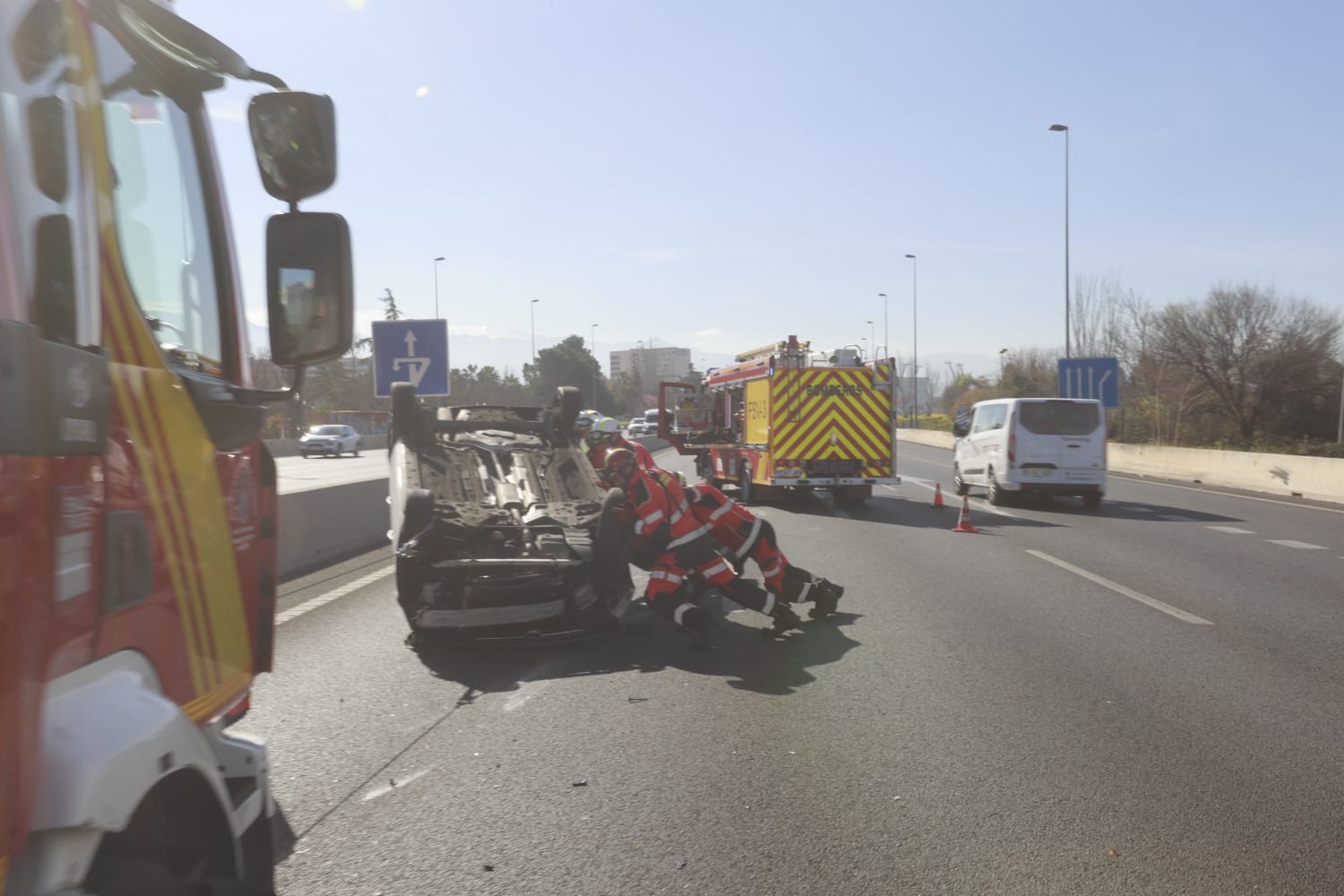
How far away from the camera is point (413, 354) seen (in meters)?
16.6

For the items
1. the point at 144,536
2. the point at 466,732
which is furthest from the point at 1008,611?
the point at 144,536

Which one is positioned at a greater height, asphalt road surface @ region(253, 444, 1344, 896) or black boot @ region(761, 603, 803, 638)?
black boot @ region(761, 603, 803, 638)

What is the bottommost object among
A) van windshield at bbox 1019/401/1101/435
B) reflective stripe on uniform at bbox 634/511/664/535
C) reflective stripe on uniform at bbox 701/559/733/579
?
reflective stripe on uniform at bbox 701/559/733/579

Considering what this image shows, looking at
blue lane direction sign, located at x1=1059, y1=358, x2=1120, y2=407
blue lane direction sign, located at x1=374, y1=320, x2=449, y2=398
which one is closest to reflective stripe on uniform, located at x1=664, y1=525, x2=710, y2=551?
blue lane direction sign, located at x1=374, y1=320, x2=449, y2=398

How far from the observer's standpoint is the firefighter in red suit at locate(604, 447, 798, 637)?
7396 millimetres

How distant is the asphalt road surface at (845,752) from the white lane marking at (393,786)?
0.02 m

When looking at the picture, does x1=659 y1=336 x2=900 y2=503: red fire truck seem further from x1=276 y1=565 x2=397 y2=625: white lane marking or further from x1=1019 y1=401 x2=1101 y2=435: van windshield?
x1=276 y1=565 x2=397 y2=625: white lane marking

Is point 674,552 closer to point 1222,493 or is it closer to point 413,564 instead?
point 413,564

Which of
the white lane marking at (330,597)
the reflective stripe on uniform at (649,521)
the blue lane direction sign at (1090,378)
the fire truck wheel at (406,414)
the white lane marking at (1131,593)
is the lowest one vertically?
the white lane marking at (1131,593)

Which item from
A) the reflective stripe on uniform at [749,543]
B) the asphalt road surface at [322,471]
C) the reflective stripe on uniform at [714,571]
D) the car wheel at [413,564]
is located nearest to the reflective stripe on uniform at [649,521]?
the reflective stripe on uniform at [714,571]

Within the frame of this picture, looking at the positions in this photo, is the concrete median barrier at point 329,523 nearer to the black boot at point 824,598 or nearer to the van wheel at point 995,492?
the black boot at point 824,598

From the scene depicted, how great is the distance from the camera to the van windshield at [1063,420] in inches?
707

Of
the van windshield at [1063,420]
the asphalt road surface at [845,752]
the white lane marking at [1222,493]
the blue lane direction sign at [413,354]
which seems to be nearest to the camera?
the asphalt road surface at [845,752]

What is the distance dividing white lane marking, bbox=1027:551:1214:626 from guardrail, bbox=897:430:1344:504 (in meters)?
11.2
